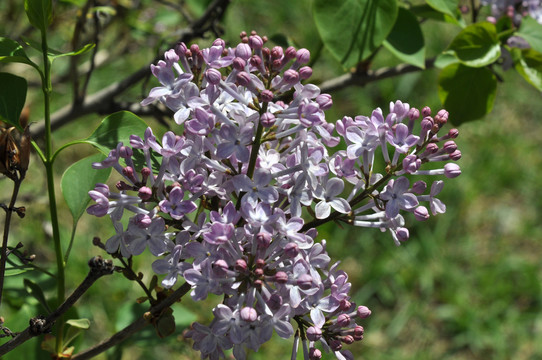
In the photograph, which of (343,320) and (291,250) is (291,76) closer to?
(291,250)

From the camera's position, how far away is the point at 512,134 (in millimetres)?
4414

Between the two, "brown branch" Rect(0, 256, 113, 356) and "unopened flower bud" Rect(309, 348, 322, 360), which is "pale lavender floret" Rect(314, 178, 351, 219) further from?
"brown branch" Rect(0, 256, 113, 356)

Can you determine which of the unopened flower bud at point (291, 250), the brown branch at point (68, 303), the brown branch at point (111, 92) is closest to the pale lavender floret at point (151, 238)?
the brown branch at point (68, 303)

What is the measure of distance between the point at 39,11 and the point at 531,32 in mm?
1275

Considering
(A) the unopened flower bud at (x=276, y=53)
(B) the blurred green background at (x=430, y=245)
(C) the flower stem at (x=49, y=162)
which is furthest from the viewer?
(B) the blurred green background at (x=430, y=245)

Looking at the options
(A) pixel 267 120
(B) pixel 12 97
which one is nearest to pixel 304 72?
(A) pixel 267 120

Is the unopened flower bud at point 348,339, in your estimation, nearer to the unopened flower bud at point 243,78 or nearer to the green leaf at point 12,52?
the unopened flower bud at point 243,78

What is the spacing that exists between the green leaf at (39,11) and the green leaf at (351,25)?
63cm

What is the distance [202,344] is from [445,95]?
958 millimetres

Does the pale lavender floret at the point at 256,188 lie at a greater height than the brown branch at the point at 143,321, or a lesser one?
greater

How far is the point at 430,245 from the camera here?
3.79 metres

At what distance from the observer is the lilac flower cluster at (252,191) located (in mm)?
989

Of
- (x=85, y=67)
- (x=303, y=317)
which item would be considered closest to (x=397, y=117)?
(x=303, y=317)

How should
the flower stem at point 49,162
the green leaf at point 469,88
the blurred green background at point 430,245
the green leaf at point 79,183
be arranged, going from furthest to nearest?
the blurred green background at point 430,245, the green leaf at point 469,88, the green leaf at point 79,183, the flower stem at point 49,162
